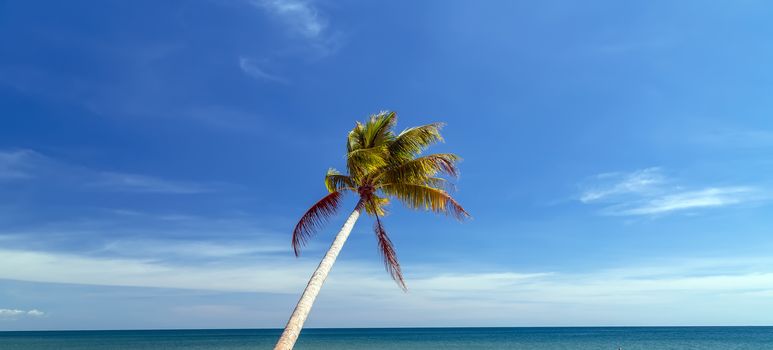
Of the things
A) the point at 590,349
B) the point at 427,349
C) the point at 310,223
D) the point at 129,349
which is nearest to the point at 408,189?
the point at 310,223

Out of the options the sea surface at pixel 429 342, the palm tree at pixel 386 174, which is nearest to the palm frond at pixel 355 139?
the palm tree at pixel 386 174

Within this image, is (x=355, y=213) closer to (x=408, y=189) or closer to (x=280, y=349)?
(x=408, y=189)

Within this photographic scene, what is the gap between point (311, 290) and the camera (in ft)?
33.6

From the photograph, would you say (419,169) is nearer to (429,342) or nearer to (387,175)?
(387,175)

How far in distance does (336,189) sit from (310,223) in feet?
3.83

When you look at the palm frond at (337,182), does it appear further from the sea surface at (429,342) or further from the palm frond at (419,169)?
the sea surface at (429,342)

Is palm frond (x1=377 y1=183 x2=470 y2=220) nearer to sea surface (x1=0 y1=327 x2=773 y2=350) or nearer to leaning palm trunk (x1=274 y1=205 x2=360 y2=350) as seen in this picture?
leaning palm trunk (x1=274 y1=205 x2=360 y2=350)

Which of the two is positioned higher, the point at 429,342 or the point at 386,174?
the point at 386,174

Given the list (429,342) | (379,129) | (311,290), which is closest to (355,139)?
(379,129)

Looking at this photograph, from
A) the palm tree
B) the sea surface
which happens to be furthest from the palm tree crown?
the sea surface

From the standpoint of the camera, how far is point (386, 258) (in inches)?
512

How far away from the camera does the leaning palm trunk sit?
9023 millimetres

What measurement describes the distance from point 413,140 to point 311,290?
16.7ft

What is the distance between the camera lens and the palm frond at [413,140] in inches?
524
